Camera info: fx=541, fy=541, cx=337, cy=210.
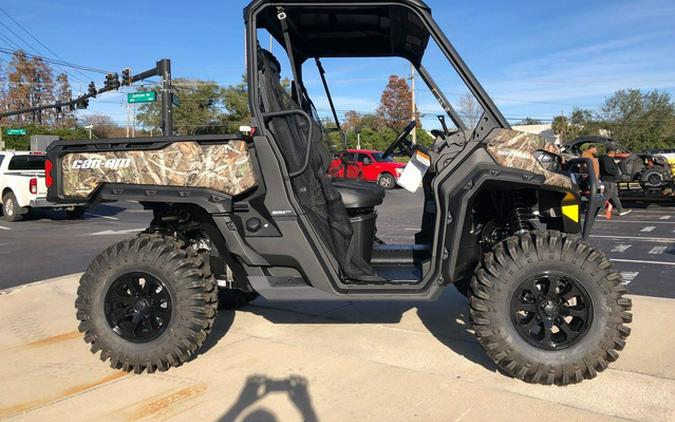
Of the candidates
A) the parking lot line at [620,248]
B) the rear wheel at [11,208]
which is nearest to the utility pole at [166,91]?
the rear wheel at [11,208]

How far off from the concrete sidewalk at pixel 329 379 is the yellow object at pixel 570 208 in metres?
1.03

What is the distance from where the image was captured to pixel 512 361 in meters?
3.34

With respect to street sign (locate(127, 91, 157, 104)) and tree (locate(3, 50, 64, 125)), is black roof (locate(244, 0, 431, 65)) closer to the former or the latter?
street sign (locate(127, 91, 157, 104))

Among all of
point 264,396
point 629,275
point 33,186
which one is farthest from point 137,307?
point 33,186

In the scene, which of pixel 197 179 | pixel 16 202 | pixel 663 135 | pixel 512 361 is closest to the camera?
pixel 512 361

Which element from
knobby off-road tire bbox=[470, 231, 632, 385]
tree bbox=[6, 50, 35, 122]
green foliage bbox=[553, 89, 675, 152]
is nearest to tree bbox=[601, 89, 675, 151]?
green foliage bbox=[553, 89, 675, 152]

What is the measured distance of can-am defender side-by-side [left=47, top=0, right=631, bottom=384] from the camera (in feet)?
11.0

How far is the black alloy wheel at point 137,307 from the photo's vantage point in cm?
372

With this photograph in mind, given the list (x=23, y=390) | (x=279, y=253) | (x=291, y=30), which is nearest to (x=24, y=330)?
(x=23, y=390)

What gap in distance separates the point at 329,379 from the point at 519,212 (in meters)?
1.77

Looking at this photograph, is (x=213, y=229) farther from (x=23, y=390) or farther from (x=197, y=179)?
(x=23, y=390)

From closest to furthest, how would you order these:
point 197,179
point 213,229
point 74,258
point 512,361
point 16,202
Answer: point 512,361 < point 197,179 < point 213,229 < point 74,258 < point 16,202

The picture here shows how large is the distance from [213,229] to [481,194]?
1.98 m

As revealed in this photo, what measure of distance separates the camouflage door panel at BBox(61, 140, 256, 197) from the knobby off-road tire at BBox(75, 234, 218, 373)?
466mm
